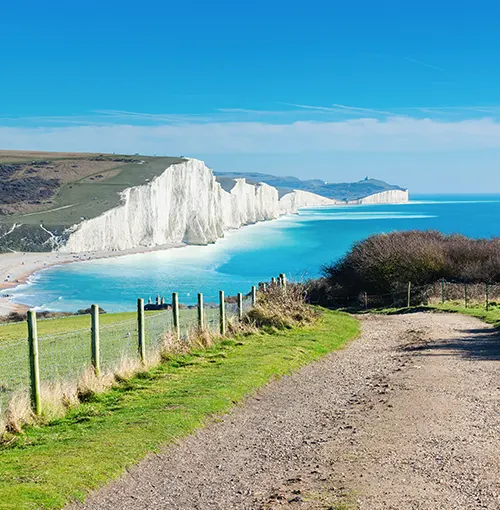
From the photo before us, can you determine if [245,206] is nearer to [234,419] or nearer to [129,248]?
[129,248]

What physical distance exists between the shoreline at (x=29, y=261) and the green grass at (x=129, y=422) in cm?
4693

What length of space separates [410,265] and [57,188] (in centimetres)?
9338

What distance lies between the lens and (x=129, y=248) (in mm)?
107812

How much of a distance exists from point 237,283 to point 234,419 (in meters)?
62.1

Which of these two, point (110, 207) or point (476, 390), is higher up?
point (110, 207)

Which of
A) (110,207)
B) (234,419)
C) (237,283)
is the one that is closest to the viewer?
(234,419)

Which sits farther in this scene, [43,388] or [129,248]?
[129,248]

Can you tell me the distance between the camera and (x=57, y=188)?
11969cm

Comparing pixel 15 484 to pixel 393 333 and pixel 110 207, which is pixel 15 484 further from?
pixel 110 207

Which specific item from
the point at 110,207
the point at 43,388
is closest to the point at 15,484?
the point at 43,388

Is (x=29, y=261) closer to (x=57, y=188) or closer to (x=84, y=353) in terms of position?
(x=57, y=188)

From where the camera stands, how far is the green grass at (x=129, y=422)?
266 inches

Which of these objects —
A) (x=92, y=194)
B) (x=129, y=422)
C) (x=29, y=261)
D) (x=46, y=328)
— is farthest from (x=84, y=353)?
(x=92, y=194)

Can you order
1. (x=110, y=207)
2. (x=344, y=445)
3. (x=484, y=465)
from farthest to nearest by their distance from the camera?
(x=110, y=207) < (x=344, y=445) < (x=484, y=465)
